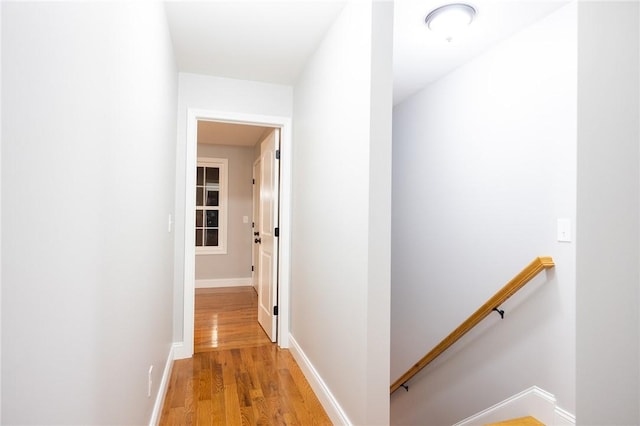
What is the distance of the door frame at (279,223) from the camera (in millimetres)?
2963

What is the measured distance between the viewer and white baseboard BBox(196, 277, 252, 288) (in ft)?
19.2

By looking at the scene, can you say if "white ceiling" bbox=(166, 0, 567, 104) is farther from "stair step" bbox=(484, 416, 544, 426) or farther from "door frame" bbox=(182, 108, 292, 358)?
"stair step" bbox=(484, 416, 544, 426)

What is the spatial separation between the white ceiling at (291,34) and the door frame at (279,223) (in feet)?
1.24

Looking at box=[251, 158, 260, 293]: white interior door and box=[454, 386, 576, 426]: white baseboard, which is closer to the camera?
box=[454, 386, 576, 426]: white baseboard

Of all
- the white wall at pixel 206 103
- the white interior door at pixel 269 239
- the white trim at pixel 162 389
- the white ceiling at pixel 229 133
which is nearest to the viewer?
the white trim at pixel 162 389

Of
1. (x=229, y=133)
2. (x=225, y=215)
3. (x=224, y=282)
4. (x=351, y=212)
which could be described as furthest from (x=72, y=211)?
(x=224, y=282)

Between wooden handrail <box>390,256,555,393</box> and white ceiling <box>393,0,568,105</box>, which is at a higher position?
white ceiling <box>393,0,568,105</box>

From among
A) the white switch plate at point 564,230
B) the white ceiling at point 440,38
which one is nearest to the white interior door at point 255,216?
the white ceiling at point 440,38

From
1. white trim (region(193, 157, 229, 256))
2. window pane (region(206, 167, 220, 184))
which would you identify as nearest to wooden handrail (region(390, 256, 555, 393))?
white trim (region(193, 157, 229, 256))

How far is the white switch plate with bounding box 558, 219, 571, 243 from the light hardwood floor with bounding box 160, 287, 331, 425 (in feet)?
5.75

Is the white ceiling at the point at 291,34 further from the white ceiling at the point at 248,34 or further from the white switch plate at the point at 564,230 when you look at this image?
the white switch plate at the point at 564,230

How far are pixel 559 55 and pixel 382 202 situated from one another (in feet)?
4.84

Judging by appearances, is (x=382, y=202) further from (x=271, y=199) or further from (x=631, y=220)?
(x=271, y=199)

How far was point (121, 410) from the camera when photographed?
1.18 meters
